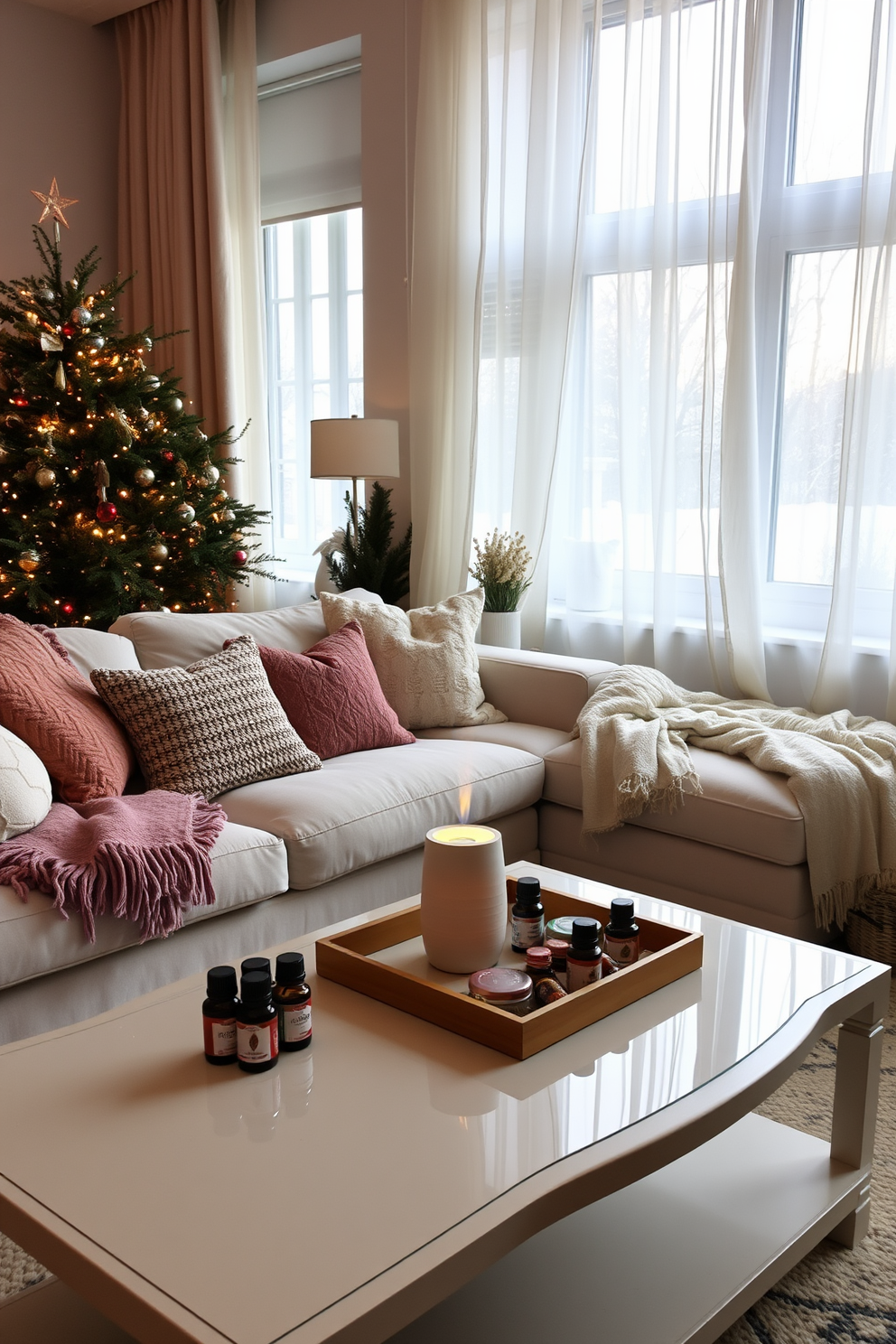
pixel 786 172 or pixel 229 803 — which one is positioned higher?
pixel 786 172

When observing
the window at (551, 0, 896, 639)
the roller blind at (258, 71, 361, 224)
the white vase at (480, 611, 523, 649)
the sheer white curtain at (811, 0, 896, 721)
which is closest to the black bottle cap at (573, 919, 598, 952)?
the sheer white curtain at (811, 0, 896, 721)

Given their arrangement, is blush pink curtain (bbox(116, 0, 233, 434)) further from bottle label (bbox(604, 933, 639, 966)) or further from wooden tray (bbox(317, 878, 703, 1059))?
bottle label (bbox(604, 933, 639, 966))

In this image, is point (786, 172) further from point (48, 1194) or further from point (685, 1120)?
point (48, 1194)

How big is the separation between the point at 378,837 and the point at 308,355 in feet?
10.9

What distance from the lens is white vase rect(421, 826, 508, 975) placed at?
4.97ft

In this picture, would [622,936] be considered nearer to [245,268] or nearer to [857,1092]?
[857,1092]

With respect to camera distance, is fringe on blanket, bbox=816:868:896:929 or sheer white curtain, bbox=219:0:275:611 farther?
sheer white curtain, bbox=219:0:275:611

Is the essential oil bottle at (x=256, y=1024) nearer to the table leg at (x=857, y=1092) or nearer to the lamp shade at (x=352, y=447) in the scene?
the table leg at (x=857, y=1092)

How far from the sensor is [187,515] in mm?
3797

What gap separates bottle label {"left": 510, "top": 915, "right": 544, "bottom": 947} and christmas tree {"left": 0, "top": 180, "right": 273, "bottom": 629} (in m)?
2.33

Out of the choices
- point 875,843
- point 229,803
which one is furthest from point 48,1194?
point 875,843

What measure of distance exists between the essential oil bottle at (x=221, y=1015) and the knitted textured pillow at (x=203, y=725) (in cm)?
117

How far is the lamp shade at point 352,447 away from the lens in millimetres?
4012

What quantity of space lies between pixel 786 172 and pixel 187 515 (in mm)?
2215
